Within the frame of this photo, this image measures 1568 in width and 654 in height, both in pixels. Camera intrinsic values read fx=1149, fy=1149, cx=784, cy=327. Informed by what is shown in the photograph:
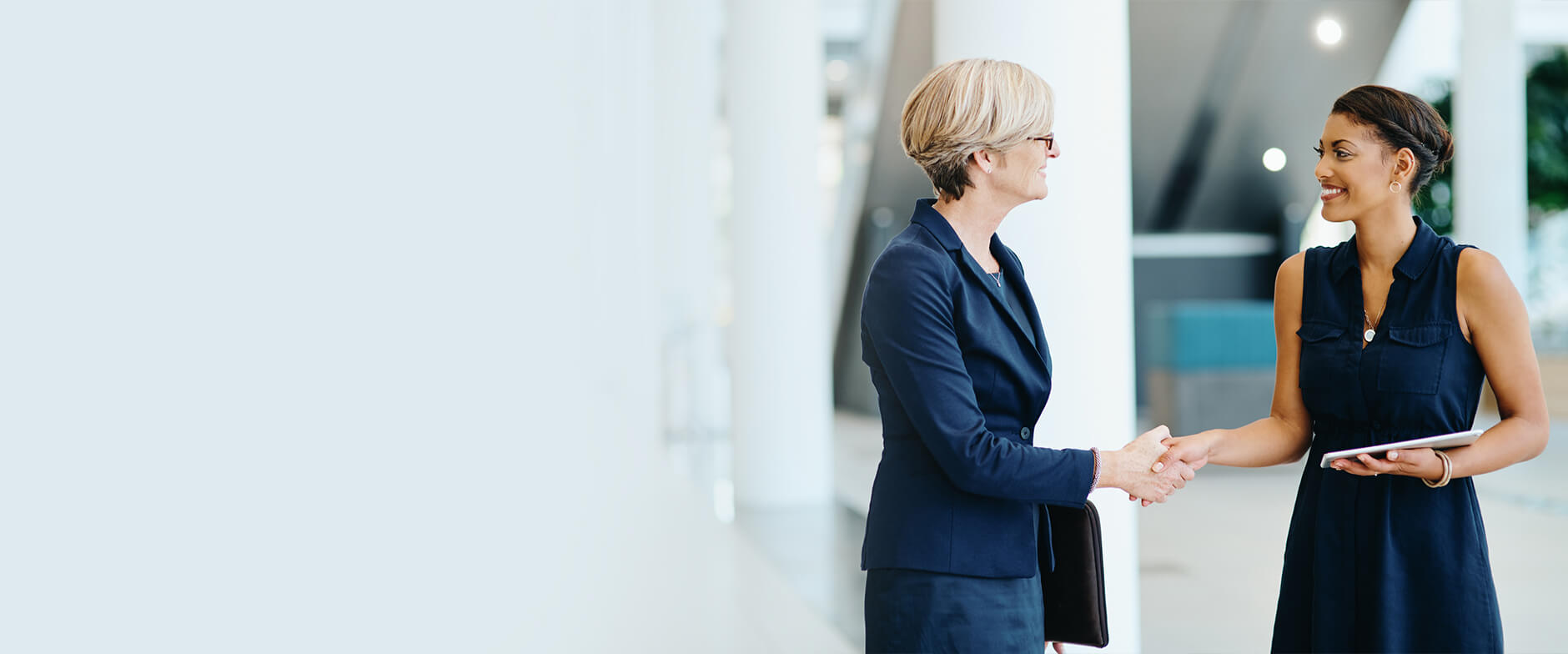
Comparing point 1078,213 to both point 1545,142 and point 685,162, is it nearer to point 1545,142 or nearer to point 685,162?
point 1545,142

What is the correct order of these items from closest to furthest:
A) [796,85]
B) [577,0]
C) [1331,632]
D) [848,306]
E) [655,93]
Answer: [1331,632] < [796,85] < [577,0] < [848,306] < [655,93]

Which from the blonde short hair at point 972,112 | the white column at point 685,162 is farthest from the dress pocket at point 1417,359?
the white column at point 685,162

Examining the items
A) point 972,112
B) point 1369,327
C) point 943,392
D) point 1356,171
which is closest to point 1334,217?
point 1356,171

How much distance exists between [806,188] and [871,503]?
551cm

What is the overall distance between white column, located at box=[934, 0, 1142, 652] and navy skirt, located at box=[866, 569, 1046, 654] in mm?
1051

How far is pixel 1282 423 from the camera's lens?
6.45 feet

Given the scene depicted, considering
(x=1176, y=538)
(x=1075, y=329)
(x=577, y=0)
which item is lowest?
(x=1176, y=538)

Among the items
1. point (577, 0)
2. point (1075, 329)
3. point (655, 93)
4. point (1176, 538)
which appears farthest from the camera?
point (655, 93)

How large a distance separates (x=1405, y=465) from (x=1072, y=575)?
53 centimetres

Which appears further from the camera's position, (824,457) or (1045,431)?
(824,457)

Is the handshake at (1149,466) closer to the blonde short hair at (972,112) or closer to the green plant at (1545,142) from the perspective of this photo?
the blonde short hair at (972,112)

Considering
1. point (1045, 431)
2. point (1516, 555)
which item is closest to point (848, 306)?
point (1516, 555)

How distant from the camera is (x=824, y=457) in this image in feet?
24.3

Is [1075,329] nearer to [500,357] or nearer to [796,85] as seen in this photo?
[500,357]
